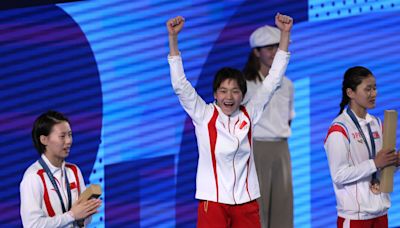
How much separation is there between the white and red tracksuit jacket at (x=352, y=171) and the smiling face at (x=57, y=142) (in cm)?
142

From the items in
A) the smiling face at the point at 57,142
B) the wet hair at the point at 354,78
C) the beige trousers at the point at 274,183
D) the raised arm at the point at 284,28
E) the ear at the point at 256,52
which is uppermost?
the raised arm at the point at 284,28

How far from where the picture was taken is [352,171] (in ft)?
18.7

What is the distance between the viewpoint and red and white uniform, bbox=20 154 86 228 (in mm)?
5141

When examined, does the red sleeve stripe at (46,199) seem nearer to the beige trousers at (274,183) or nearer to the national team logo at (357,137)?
the national team logo at (357,137)

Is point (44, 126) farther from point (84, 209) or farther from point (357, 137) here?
point (357, 137)

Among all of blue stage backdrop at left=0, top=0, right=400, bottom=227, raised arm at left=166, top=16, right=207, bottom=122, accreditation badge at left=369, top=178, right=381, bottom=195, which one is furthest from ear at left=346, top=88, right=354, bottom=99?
blue stage backdrop at left=0, top=0, right=400, bottom=227

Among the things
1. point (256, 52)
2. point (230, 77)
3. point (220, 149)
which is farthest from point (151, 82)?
point (220, 149)

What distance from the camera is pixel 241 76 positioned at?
5.73 metres

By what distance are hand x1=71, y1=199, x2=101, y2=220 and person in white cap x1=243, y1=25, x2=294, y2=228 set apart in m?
1.84

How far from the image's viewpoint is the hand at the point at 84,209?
16.9 ft

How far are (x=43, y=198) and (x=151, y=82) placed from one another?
187cm

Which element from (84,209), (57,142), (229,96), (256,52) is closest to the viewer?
(84,209)

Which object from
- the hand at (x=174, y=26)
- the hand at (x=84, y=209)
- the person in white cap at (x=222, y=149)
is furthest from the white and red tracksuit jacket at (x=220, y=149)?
the hand at (x=84, y=209)

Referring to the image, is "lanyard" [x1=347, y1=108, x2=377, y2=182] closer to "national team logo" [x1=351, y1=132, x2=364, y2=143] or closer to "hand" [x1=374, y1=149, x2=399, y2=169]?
"national team logo" [x1=351, y1=132, x2=364, y2=143]
